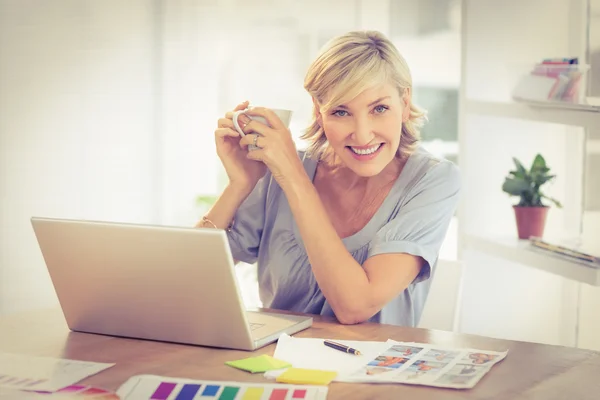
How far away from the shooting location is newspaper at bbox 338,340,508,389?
4.43 ft

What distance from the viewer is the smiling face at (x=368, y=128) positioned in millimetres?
1927

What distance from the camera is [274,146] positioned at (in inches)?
74.9

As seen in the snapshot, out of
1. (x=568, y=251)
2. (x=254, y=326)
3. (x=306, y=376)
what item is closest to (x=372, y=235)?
(x=254, y=326)

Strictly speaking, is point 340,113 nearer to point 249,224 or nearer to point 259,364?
point 249,224

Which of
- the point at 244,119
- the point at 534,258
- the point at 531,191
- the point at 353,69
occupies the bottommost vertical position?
the point at 534,258

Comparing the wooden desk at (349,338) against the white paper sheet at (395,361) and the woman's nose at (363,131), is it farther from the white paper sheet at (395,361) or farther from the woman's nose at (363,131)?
the woman's nose at (363,131)

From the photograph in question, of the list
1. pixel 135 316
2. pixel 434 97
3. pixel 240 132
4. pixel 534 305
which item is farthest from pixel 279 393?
pixel 434 97

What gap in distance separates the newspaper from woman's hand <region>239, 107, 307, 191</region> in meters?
0.50

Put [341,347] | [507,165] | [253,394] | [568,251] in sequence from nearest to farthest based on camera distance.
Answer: [253,394], [341,347], [568,251], [507,165]

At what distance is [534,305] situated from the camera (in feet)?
10.7

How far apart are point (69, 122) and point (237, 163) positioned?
6.10 feet

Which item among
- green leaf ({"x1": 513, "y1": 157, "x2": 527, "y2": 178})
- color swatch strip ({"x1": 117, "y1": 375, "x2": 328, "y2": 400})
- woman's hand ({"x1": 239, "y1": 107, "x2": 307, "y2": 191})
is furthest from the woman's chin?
green leaf ({"x1": 513, "y1": 157, "x2": 527, "y2": 178})

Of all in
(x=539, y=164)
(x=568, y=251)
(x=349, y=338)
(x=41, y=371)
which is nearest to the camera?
(x=41, y=371)

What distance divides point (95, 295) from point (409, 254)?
25.8 inches
